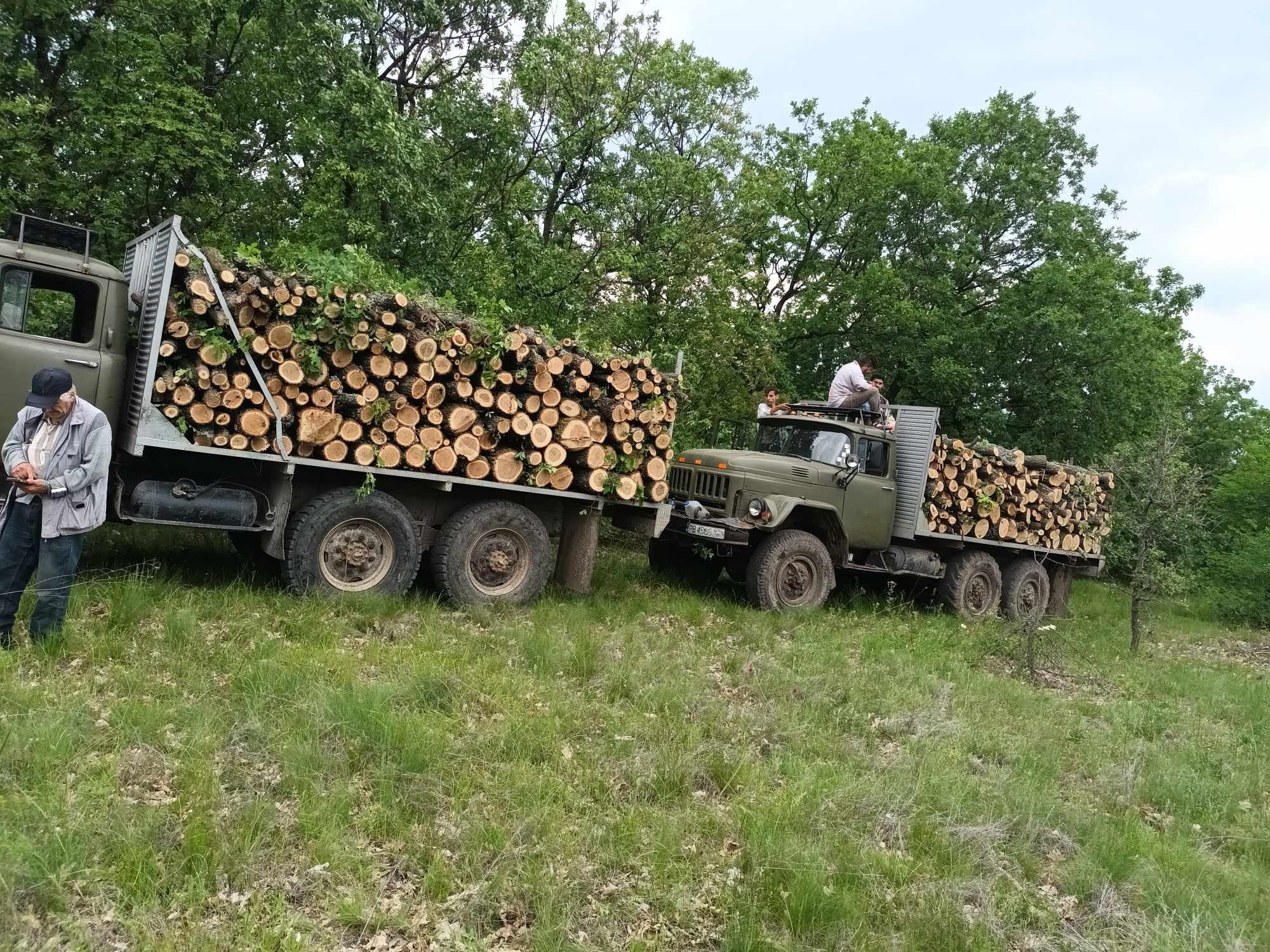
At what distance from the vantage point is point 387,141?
38.0ft

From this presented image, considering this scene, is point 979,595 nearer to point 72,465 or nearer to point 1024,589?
point 1024,589

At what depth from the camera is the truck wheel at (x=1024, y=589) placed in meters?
11.5

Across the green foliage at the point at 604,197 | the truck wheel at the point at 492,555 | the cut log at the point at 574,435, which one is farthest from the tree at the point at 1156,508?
the truck wheel at the point at 492,555

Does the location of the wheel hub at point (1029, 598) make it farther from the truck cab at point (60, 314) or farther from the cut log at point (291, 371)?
the truck cab at point (60, 314)

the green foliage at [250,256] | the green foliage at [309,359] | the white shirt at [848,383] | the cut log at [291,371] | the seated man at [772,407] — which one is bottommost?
the cut log at [291,371]

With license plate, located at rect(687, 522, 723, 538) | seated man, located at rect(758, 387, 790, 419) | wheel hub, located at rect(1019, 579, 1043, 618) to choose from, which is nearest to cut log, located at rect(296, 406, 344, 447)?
license plate, located at rect(687, 522, 723, 538)

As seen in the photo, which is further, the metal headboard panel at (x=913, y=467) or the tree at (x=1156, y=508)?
the metal headboard panel at (x=913, y=467)

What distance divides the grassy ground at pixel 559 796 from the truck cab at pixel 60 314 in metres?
1.44

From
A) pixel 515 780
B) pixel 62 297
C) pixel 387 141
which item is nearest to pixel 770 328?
pixel 387 141

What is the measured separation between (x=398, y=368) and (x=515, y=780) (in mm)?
3965

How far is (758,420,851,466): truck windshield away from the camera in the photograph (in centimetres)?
956

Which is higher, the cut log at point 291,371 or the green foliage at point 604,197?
the green foliage at point 604,197

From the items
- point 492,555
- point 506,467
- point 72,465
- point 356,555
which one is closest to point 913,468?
point 506,467

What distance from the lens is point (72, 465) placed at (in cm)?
475
